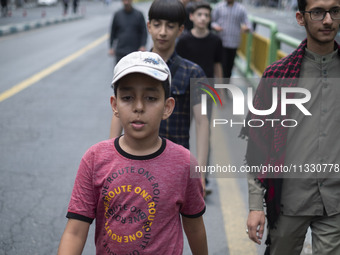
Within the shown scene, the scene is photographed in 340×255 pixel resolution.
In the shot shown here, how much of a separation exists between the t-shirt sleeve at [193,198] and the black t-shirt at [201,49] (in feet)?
10.9

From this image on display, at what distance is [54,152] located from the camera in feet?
20.6

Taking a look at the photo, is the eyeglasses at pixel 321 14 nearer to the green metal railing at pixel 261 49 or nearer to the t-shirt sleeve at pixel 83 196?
the t-shirt sleeve at pixel 83 196

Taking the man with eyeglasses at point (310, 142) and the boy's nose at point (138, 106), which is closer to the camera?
the boy's nose at point (138, 106)

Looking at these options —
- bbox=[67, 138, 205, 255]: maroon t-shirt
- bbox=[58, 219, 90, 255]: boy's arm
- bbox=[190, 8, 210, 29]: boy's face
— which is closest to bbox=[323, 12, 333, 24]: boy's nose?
bbox=[67, 138, 205, 255]: maroon t-shirt

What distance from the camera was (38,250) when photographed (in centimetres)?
382

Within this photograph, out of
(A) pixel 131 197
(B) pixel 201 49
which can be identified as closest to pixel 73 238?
(A) pixel 131 197

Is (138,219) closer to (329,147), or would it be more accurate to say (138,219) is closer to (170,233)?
(170,233)

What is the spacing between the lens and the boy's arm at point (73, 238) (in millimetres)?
1906

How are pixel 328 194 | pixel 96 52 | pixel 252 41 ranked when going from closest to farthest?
1. pixel 328 194
2. pixel 252 41
3. pixel 96 52

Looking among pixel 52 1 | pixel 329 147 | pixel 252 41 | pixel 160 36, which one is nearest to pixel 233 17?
pixel 252 41

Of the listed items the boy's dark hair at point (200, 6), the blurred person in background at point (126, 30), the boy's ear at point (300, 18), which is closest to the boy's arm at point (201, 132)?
the boy's ear at point (300, 18)

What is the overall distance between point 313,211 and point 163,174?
33.5 inches

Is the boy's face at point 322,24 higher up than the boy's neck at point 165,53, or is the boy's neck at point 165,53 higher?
the boy's face at point 322,24

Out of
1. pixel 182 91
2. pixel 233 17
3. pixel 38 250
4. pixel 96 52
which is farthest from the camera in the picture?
pixel 96 52
